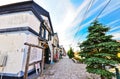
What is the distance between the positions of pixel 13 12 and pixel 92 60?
6.92 metres

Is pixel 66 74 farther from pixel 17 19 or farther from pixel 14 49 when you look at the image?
pixel 17 19

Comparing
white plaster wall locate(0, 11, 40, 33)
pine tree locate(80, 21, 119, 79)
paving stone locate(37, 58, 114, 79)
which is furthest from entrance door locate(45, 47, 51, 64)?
pine tree locate(80, 21, 119, 79)

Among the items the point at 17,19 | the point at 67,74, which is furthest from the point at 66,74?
the point at 17,19

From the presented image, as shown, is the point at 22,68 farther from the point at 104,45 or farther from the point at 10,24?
the point at 104,45

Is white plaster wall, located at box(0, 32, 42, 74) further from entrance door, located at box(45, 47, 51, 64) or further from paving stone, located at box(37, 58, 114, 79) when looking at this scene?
entrance door, located at box(45, 47, 51, 64)

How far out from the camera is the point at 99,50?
5.88 metres

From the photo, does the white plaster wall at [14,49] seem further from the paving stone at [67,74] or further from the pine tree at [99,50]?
the pine tree at [99,50]

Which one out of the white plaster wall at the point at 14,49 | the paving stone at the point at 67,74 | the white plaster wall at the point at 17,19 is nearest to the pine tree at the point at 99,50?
the paving stone at the point at 67,74

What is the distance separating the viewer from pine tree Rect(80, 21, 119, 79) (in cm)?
522

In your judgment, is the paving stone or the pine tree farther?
the paving stone

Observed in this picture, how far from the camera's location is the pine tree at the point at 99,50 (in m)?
5.22

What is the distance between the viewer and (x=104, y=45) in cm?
536

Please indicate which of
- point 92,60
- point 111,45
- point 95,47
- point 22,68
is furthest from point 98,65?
point 22,68

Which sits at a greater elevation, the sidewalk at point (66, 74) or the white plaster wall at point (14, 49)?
the white plaster wall at point (14, 49)
